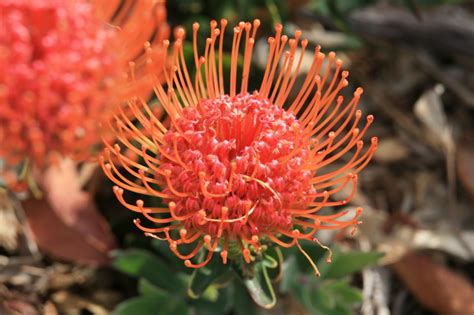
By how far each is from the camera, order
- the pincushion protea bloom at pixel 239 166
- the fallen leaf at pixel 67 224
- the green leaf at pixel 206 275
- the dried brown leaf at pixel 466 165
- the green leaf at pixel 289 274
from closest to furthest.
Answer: the pincushion protea bloom at pixel 239 166, the green leaf at pixel 206 275, the green leaf at pixel 289 274, the fallen leaf at pixel 67 224, the dried brown leaf at pixel 466 165

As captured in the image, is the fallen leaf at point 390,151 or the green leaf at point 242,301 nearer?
the green leaf at point 242,301

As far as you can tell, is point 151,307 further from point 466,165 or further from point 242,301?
point 466,165

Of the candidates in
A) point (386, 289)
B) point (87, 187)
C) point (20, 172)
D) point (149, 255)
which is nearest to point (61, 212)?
point (87, 187)

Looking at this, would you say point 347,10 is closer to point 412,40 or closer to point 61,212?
point 412,40

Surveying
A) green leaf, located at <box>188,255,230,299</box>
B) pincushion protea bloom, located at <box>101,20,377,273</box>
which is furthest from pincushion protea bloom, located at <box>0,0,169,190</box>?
green leaf, located at <box>188,255,230,299</box>

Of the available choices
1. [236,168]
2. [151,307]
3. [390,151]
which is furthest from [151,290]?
[390,151]

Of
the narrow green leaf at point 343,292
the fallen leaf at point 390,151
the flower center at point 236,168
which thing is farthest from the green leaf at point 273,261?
the fallen leaf at point 390,151

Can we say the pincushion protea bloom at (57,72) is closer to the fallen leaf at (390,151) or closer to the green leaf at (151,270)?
the green leaf at (151,270)
